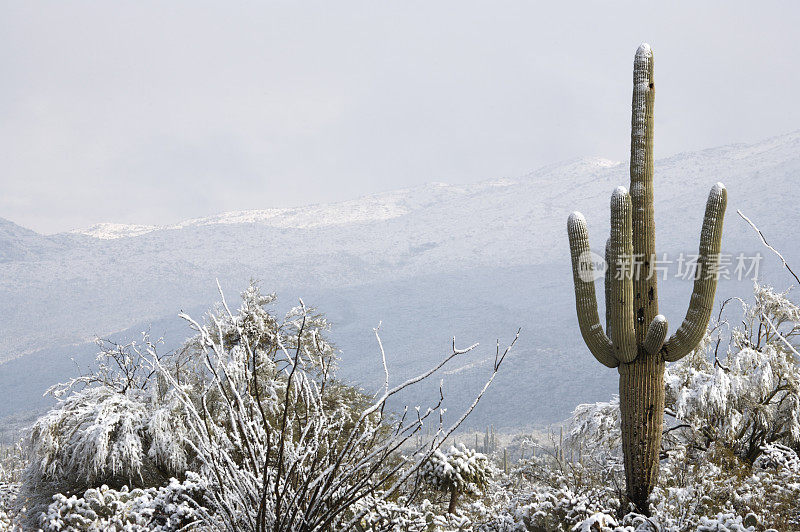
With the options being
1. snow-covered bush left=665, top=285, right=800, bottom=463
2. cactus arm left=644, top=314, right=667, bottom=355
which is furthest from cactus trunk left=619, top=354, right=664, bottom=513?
snow-covered bush left=665, top=285, right=800, bottom=463

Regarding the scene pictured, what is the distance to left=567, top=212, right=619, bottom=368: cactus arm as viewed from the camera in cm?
595

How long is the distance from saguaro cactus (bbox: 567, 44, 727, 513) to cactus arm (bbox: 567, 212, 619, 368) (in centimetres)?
1

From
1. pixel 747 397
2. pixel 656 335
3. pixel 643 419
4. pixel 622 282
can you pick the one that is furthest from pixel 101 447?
pixel 747 397

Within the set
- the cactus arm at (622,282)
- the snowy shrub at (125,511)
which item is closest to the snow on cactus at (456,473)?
the cactus arm at (622,282)

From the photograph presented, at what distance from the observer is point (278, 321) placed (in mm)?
12797

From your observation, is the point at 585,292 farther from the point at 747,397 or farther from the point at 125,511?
the point at 747,397

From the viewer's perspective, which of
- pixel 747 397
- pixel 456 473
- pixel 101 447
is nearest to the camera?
pixel 456 473

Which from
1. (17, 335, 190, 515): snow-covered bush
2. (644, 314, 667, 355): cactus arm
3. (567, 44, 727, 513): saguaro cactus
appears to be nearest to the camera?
(644, 314, 667, 355): cactus arm

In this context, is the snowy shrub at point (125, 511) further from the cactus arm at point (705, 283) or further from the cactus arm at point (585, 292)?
the cactus arm at point (705, 283)

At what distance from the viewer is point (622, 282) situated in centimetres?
580

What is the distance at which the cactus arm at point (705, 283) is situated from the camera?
5.72 metres

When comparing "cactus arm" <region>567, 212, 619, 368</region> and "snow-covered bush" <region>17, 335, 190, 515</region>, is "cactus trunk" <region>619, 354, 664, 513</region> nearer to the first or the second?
"cactus arm" <region>567, 212, 619, 368</region>

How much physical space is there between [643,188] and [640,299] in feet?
3.95

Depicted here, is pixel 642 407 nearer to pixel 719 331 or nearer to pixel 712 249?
pixel 712 249
